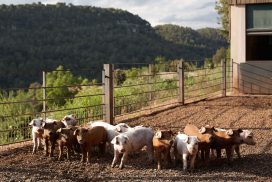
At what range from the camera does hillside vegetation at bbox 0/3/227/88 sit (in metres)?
47.3

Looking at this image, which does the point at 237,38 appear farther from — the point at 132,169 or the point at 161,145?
the point at 132,169

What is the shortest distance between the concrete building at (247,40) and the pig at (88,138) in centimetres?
1064

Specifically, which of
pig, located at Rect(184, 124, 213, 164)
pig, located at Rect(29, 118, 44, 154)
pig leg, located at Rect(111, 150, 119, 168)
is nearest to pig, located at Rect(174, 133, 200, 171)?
pig, located at Rect(184, 124, 213, 164)

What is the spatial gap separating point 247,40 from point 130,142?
11.6 metres

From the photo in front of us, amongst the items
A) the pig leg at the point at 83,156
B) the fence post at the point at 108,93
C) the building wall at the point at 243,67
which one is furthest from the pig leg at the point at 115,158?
the building wall at the point at 243,67

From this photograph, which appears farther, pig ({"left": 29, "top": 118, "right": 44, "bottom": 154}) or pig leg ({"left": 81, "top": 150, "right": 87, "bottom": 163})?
pig ({"left": 29, "top": 118, "right": 44, "bottom": 154})

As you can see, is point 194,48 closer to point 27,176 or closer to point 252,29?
point 252,29

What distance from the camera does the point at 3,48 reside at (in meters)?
45.9

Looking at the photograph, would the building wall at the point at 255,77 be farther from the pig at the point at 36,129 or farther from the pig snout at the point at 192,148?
the pig snout at the point at 192,148

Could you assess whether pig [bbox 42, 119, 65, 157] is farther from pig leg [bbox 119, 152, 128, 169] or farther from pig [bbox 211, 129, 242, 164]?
pig [bbox 211, 129, 242, 164]

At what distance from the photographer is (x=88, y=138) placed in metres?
8.43

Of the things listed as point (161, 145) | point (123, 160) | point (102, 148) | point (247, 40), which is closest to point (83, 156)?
point (102, 148)

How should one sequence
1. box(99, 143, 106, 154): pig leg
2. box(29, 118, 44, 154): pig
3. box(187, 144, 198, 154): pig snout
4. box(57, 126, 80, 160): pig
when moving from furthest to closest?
box(29, 118, 44, 154): pig < box(99, 143, 106, 154): pig leg < box(57, 126, 80, 160): pig < box(187, 144, 198, 154): pig snout

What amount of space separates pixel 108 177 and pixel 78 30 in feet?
175
